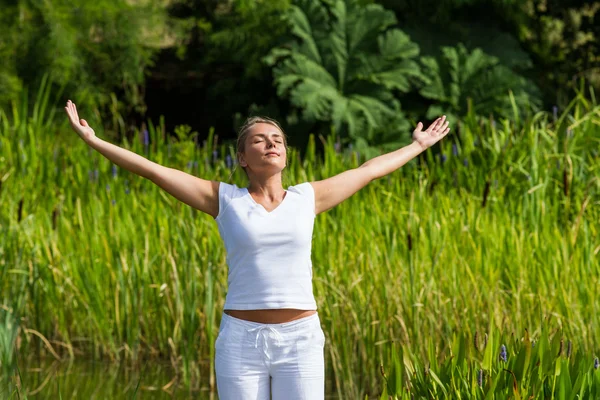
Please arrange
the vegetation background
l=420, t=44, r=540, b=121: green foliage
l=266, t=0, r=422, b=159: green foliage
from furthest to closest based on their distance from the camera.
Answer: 1. l=420, t=44, r=540, b=121: green foliage
2. l=266, t=0, r=422, b=159: green foliage
3. the vegetation background

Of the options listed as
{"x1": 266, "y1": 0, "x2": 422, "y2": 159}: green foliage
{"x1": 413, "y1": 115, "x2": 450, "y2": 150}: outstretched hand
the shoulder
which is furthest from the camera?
{"x1": 266, "y1": 0, "x2": 422, "y2": 159}: green foliage

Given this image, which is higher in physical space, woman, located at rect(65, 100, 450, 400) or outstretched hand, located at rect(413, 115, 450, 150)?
outstretched hand, located at rect(413, 115, 450, 150)

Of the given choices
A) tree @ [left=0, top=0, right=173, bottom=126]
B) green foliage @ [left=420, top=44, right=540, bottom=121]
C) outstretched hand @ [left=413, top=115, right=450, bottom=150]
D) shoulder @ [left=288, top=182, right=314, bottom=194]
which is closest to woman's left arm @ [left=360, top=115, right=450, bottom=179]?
outstretched hand @ [left=413, top=115, right=450, bottom=150]

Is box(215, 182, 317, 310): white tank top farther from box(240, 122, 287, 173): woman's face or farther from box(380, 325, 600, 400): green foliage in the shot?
box(380, 325, 600, 400): green foliage

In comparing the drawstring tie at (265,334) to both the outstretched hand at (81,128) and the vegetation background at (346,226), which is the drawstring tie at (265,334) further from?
the outstretched hand at (81,128)

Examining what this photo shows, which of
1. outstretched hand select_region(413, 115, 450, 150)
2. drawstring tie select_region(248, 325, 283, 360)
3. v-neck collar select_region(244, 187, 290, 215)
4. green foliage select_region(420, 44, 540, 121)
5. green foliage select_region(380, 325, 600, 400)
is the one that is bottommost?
green foliage select_region(380, 325, 600, 400)

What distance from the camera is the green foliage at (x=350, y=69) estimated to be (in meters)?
8.00

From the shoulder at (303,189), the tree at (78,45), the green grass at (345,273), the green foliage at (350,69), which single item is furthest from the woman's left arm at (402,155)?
the tree at (78,45)

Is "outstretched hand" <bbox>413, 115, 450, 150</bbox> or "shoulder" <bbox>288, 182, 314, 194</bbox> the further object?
"outstretched hand" <bbox>413, 115, 450, 150</bbox>

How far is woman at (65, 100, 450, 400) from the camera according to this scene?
2.45 meters

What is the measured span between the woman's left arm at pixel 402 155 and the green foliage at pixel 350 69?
4.87m

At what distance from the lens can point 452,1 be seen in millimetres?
9031

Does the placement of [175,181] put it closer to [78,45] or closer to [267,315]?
[267,315]

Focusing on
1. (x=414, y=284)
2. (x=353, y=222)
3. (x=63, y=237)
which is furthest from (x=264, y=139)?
(x=63, y=237)
